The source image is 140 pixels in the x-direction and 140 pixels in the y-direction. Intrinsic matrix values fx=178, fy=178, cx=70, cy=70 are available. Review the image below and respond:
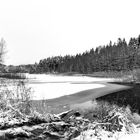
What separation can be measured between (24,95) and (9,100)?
0.79 metres

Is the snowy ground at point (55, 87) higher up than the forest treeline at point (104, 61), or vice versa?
the forest treeline at point (104, 61)

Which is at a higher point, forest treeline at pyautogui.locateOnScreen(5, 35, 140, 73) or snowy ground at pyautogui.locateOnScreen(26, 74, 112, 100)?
forest treeline at pyautogui.locateOnScreen(5, 35, 140, 73)

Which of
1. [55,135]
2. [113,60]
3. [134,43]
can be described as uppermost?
[134,43]

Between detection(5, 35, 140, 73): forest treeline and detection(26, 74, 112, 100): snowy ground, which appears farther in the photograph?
detection(5, 35, 140, 73): forest treeline

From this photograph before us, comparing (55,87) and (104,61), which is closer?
(55,87)

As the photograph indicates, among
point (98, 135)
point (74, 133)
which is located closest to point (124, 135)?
point (98, 135)

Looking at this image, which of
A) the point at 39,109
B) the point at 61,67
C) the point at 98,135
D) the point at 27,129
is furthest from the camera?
the point at 61,67

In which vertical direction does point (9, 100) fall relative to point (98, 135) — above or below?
above

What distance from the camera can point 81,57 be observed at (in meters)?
114

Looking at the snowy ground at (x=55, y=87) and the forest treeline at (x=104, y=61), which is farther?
the forest treeline at (x=104, y=61)

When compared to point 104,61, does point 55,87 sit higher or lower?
lower

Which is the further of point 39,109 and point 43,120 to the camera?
point 39,109

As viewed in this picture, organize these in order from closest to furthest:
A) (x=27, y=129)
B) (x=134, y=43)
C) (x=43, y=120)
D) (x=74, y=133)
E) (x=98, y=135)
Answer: (x=98, y=135) → (x=74, y=133) → (x=27, y=129) → (x=43, y=120) → (x=134, y=43)

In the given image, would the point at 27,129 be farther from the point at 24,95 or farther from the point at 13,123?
the point at 24,95
